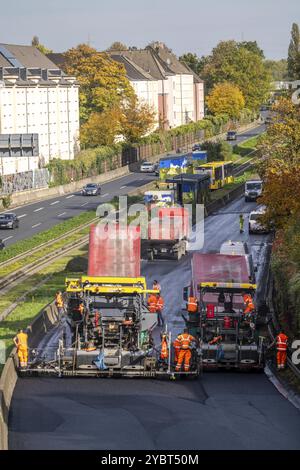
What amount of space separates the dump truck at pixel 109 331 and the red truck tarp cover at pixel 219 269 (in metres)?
2.96

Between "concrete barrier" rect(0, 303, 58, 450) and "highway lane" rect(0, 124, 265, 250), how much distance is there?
26976mm

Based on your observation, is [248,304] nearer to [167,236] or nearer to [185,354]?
[185,354]

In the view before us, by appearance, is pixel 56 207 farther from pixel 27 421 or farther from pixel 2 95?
pixel 27 421

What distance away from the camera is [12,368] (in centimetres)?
3169

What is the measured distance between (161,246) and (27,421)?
33170 millimetres

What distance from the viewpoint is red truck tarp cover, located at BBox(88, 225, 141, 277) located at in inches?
1526

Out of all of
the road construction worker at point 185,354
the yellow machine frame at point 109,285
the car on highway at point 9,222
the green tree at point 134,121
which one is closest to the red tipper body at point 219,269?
the yellow machine frame at point 109,285

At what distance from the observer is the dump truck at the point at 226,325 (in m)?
33.9

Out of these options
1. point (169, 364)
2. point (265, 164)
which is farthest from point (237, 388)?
point (265, 164)

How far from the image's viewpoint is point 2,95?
334ft

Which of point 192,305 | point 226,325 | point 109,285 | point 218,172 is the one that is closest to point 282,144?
point 218,172

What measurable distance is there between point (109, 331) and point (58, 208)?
184 ft

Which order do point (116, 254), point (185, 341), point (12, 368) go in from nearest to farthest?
point (12, 368)
point (185, 341)
point (116, 254)

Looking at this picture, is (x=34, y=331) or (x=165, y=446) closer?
(x=165, y=446)
